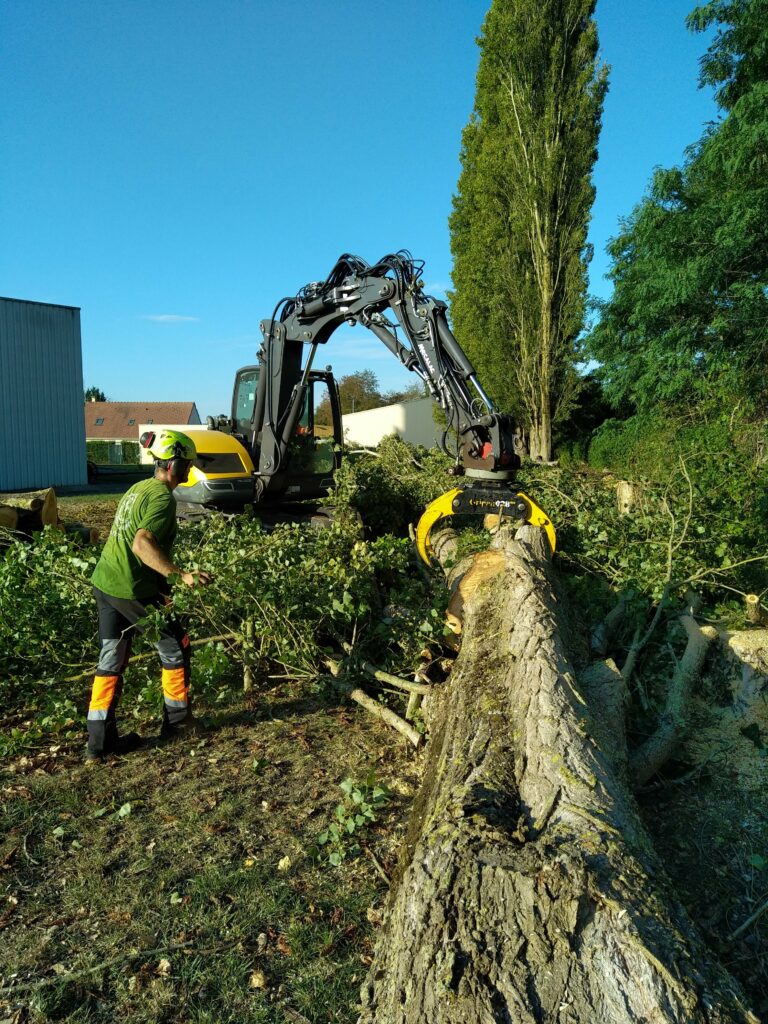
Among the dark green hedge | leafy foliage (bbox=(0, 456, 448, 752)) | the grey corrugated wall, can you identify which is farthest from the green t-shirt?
the dark green hedge

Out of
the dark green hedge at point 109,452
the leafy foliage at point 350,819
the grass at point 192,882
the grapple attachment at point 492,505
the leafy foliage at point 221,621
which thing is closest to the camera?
the grass at point 192,882

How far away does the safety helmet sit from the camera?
4004mm

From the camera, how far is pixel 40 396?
19484mm

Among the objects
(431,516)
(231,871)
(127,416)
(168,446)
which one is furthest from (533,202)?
(127,416)

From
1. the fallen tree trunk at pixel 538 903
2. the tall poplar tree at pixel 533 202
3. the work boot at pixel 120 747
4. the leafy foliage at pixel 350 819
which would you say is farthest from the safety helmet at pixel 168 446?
the tall poplar tree at pixel 533 202

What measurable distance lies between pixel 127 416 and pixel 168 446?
196ft

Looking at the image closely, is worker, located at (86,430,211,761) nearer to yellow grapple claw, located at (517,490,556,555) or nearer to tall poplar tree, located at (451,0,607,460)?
yellow grapple claw, located at (517,490,556,555)

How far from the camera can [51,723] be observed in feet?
13.4

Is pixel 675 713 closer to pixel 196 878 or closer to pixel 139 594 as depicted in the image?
pixel 196 878

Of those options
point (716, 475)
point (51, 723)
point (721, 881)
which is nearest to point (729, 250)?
point (716, 475)

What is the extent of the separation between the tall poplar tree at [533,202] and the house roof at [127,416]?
138 feet

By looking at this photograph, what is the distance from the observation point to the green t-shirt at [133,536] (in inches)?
154

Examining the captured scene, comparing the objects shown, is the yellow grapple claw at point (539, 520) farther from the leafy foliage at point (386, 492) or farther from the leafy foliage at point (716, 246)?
the leafy foliage at point (716, 246)

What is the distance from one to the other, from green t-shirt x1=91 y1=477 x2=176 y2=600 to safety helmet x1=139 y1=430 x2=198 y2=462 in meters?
0.17
